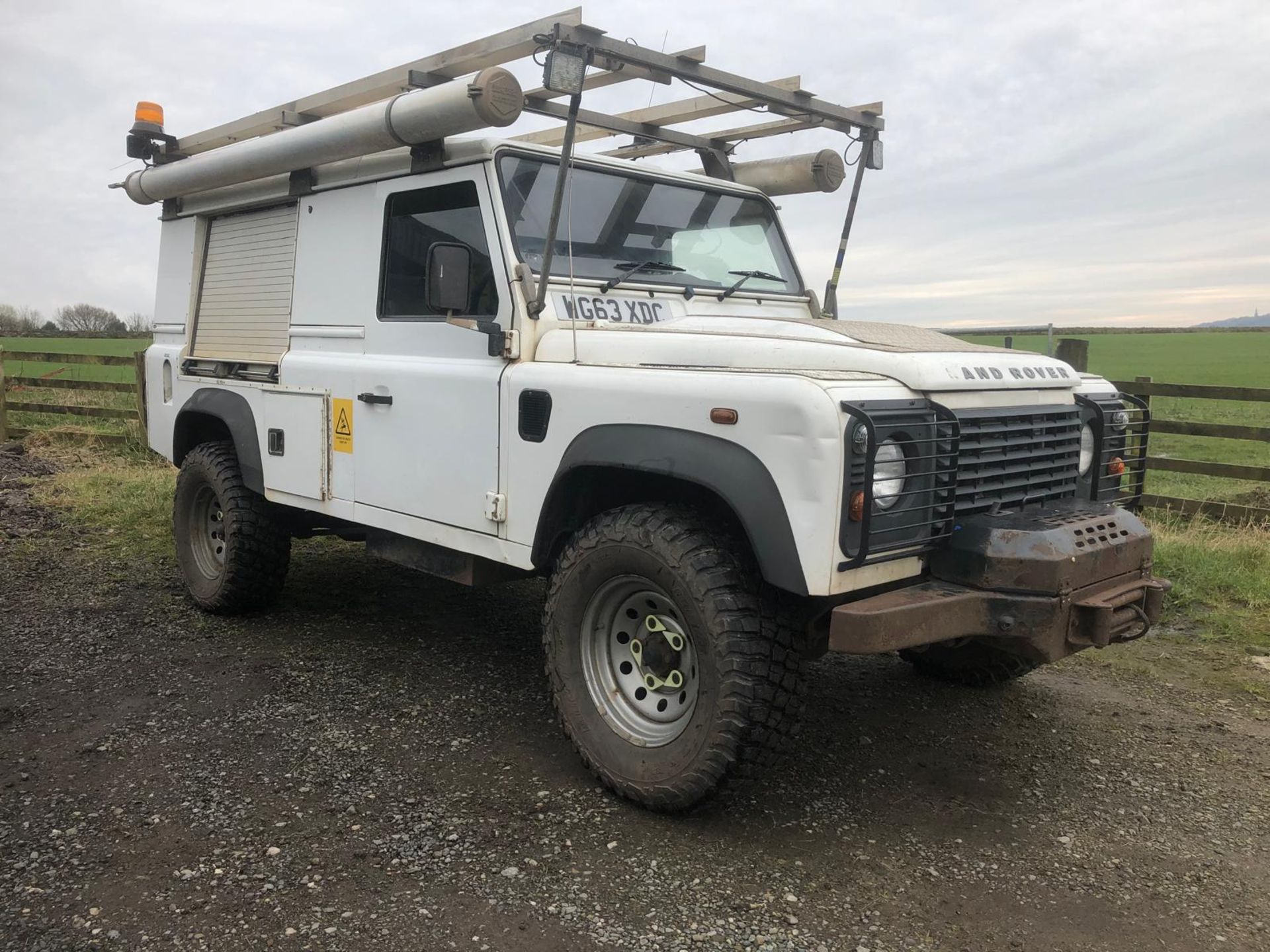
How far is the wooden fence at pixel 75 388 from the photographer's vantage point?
10984mm

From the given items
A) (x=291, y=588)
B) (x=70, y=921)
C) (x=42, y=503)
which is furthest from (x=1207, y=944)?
(x=42, y=503)

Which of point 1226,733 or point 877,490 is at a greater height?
point 877,490

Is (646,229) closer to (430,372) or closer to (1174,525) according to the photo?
(430,372)

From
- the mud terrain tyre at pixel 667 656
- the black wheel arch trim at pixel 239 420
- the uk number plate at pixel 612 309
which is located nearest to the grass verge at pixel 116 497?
the black wheel arch trim at pixel 239 420

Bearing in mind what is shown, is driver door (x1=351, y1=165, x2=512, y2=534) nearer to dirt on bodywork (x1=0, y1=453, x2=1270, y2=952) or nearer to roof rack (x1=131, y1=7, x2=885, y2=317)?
roof rack (x1=131, y1=7, x2=885, y2=317)

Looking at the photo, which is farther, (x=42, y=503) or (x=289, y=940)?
(x=42, y=503)

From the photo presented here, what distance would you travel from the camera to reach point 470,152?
394 cm

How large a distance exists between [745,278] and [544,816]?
100 inches

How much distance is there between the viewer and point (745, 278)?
4.55 meters

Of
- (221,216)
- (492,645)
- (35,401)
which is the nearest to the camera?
(492,645)

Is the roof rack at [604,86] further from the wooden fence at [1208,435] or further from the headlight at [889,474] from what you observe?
the wooden fence at [1208,435]

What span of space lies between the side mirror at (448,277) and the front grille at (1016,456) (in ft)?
5.89

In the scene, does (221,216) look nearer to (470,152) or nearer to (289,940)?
(470,152)

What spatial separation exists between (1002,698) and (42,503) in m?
7.91
